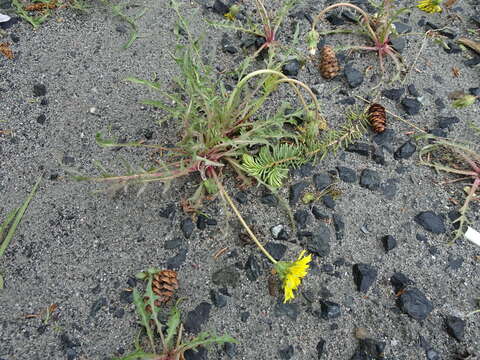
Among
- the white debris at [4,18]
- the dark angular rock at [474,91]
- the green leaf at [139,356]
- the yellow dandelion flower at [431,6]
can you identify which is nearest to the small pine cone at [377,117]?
the dark angular rock at [474,91]

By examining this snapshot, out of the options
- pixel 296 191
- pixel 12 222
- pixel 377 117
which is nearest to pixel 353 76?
pixel 377 117

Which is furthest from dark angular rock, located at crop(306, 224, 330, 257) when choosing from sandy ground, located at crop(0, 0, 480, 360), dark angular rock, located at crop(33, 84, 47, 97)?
dark angular rock, located at crop(33, 84, 47, 97)

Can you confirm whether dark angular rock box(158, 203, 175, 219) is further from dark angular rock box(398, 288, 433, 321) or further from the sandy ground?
dark angular rock box(398, 288, 433, 321)

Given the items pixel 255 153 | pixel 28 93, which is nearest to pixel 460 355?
pixel 255 153

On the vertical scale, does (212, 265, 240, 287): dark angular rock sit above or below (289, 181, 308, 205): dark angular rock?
below

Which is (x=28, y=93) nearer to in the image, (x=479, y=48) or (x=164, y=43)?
(x=164, y=43)

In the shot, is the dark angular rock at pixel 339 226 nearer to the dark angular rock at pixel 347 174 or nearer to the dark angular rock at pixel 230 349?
the dark angular rock at pixel 347 174
